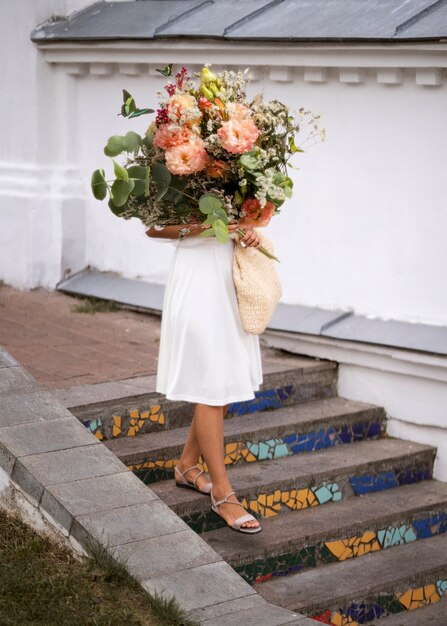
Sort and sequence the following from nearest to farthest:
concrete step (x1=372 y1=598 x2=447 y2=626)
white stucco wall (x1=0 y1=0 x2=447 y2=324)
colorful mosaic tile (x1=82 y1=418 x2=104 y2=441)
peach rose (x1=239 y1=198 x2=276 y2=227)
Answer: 1. peach rose (x1=239 y1=198 x2=276 y2=227)
2. concrete step (x1=372 y1=598 x2=447 y2=626)
3. colorful mosaic tile (x1=82 y1=418 x2=104 y2=441)
4. white stucco wall (x1=0 y1=0 x2=447 y2=324)

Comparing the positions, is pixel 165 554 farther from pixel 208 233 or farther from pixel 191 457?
pixel 208 233

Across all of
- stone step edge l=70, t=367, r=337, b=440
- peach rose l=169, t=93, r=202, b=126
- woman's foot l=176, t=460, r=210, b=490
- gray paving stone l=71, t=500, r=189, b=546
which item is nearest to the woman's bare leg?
woman's foot l=176, t=460, r=210, b=490

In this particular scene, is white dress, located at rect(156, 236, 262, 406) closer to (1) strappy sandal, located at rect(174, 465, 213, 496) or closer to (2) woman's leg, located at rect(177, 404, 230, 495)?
(2) woman's leg, located at rect(177, 404, 230, 495)

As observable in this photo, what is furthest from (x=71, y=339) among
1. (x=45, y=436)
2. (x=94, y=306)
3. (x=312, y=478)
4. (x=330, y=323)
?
(x=45, y=436)

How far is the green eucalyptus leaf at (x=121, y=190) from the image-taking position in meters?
5.11

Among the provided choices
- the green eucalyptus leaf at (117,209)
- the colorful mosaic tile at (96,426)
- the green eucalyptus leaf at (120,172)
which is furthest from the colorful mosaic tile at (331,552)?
the green eucalyptus leaf at (120,172)

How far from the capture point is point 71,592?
461 cm

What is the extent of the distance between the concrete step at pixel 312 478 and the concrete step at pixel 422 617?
0.74 m

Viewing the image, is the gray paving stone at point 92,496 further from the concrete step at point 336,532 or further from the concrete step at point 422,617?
the concrete step at point 422,617

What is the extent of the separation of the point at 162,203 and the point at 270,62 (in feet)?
7.59

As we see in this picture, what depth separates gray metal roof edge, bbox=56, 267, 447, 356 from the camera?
6.73m

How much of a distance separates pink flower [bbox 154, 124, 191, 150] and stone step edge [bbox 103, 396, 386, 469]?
1629 mm

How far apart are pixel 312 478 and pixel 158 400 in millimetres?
908

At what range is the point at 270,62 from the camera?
7.35 metres
